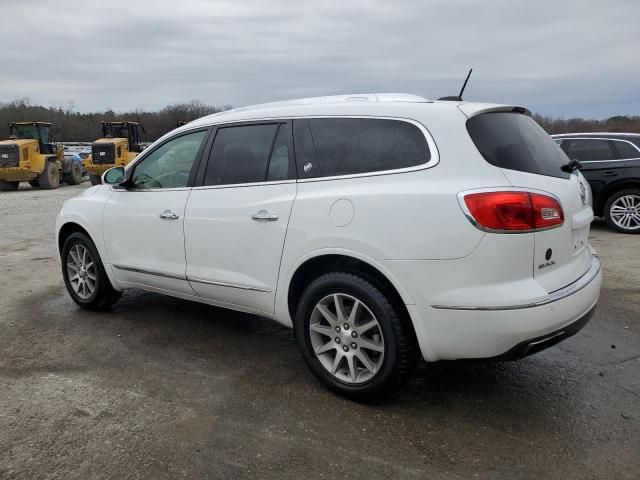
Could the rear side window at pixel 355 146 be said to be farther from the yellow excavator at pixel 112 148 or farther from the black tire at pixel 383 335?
the yellow excavator at pixel 112 148

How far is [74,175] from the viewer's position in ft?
78.5

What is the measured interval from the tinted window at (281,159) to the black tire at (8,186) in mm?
21355

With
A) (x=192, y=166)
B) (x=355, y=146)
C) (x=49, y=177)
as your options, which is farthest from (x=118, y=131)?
(x=355, y=146)

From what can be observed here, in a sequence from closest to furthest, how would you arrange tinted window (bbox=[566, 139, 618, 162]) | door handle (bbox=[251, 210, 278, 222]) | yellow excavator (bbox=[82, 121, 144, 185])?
1. door handle (bbox=[251, 210, 278, 222])
2. tinted window (bbox=[566, 139, 618, 162])
3. yellow excavator (bbox=[82, 121, 144, 185])

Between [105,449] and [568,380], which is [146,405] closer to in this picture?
[105,449]

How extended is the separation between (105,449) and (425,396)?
1862 mm

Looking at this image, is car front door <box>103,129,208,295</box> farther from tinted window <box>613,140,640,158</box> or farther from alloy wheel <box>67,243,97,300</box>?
tinted window <box>613,140,640,158</box>

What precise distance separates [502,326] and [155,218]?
2.76m

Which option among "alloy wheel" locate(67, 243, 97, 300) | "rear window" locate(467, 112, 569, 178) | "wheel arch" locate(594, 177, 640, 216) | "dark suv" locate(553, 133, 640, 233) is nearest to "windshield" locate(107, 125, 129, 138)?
"dark suv" locate(553, 133, 640, 233)

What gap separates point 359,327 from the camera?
10.5 ft

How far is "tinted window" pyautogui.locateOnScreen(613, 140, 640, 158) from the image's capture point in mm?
9188

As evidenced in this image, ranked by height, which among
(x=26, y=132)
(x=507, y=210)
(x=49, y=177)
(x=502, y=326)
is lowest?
(x=49, y=177)

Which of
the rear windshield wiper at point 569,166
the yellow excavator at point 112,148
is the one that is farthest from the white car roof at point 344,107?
the yellow excavator at point 112,148

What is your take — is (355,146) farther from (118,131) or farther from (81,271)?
(118,131)
